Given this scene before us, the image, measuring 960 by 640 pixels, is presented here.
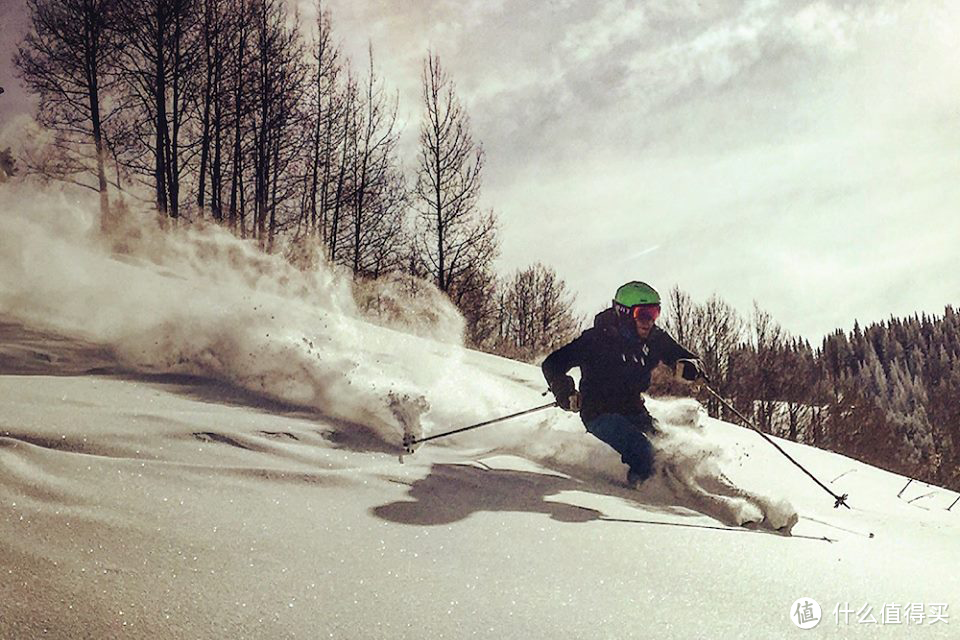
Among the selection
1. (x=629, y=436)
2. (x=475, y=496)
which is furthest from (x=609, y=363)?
(x=475, y=496)

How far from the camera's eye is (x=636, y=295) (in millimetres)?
4988

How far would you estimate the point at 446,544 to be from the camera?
2.86 metres

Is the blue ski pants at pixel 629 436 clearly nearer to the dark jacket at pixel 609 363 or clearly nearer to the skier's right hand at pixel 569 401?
the dark jacket at pixel 609 363

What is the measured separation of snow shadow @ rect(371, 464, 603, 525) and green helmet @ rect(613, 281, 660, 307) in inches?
52.4

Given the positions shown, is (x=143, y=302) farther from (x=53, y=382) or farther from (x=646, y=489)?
(x=646, y=489)

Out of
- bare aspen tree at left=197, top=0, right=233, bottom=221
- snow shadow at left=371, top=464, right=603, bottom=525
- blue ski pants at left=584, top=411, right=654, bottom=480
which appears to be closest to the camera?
snow shadow at left=371, top=464, right=603, bottom=525

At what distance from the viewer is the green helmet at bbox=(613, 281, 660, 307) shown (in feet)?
16.3

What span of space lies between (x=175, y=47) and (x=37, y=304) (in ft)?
39.0

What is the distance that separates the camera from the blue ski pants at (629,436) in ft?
15.7

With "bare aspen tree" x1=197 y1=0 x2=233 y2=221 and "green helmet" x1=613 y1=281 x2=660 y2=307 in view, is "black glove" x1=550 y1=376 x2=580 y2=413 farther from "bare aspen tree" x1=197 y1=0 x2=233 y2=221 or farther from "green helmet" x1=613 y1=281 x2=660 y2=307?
"bare aspen tree" x1=197 y1=0 x2=233 y2=221

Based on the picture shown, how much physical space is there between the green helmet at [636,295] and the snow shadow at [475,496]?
1332 millimetres

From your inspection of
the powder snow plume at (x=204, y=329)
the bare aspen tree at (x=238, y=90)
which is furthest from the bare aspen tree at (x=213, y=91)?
the powder snow plume at (x=204, y=329)

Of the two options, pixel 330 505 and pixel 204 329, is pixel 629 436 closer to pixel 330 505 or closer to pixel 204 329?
pixel 330 505

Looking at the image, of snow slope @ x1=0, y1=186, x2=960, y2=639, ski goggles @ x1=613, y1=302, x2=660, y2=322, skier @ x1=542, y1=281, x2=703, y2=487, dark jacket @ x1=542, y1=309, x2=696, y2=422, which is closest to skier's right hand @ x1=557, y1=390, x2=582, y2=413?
skier @ x1=542, y1=281, x2=703, y2=487
